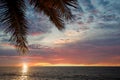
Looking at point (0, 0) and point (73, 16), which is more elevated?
point (0, 0)

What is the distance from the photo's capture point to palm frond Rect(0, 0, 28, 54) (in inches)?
233

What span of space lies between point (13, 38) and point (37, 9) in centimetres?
95

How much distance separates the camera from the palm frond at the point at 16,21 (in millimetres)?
5918

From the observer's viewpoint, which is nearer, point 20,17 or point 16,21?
point 16,21

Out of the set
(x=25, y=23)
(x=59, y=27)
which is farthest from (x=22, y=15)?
(x=59, y=27)

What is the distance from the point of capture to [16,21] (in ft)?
20.2

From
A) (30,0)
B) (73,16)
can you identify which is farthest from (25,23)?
(73,16)

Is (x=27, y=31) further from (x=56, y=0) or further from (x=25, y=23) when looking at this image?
(x=56, y=0)

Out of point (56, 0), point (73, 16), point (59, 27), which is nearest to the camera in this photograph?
point (56, 0)

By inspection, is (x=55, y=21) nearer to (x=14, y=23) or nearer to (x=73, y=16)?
(x=73, y=16)

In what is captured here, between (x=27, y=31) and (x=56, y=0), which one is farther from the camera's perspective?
(x=27, y=31)

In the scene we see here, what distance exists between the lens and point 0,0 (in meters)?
5.83

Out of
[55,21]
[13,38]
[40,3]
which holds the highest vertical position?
[40,3]

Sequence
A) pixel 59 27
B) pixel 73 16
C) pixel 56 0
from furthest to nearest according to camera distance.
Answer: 1. pixel 59 27
2. pixel 73 16
3. pixel 56 0
